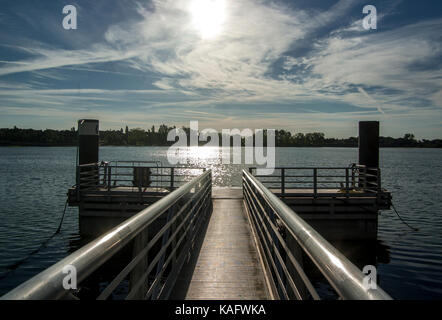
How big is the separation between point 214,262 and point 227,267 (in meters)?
0.30

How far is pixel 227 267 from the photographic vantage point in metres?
5.07

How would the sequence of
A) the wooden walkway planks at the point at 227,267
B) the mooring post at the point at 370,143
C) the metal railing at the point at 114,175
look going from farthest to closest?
1. the mooring post at the point at 370,143
2. the metal railing at the point at 114,175
3. the wooden walkway planks at the point at 227,267

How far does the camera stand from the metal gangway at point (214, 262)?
142 centimetres

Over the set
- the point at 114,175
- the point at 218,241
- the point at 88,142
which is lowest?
the point at 218,241

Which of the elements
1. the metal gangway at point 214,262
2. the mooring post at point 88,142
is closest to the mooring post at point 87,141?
the mooring post at point 88,142

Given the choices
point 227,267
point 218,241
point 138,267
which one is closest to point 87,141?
point 218,241

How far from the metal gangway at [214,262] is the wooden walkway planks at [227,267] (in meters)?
0.01

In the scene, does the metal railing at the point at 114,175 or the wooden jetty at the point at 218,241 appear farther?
the metal railing at the point at 114,175

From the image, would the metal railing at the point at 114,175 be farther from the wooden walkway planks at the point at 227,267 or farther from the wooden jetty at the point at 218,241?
the wooden walkway planks at the point at 227,267

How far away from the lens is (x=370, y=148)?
42.5 ft

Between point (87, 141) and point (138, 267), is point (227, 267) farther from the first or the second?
→ point (87, 141)

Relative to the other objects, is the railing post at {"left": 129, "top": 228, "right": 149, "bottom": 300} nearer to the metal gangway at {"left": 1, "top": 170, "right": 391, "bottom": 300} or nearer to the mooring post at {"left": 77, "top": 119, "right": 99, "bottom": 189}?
the metal gangway at {"left": 1, "top": 170, "right": 391, "bottom": 300}

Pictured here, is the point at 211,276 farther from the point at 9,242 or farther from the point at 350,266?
the point at 9,242
